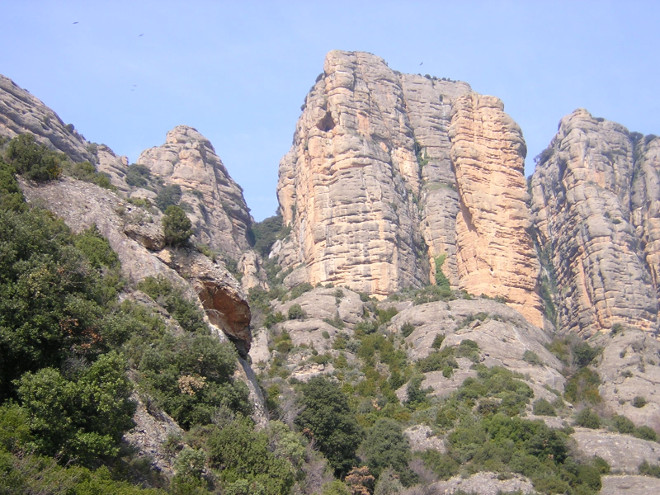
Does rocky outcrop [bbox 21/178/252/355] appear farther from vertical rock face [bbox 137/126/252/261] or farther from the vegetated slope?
vertical rock face [bbox 137/126/252/261]

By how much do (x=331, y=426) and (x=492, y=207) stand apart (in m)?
39.5

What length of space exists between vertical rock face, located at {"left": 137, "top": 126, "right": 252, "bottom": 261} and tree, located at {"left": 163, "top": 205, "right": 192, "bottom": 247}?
4306 centimetres

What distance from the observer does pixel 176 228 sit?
1017 inches

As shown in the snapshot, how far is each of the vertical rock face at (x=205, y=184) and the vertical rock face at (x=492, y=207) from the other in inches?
953

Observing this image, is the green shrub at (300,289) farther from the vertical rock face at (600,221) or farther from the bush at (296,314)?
the vertical rock face at (600,221)

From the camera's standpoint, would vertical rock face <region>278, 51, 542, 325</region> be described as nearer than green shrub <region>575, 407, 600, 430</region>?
No

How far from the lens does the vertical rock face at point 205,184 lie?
72625mm

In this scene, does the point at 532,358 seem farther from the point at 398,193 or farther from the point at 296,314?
the point at 398,193

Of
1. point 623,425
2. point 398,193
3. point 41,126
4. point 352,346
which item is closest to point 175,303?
point 352,346

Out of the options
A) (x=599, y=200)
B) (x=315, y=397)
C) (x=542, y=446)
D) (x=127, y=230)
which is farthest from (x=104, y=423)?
(x=599, y=200)

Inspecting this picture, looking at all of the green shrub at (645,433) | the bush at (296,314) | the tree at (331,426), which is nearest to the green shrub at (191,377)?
the tree at (331,426)

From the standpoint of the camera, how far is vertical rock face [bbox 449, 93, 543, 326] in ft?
202

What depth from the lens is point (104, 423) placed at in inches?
587

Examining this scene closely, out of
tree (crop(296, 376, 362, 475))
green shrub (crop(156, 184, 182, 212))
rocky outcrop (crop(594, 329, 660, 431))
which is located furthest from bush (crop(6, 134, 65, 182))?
green shrub (crop(156, 184, 182, 212))
